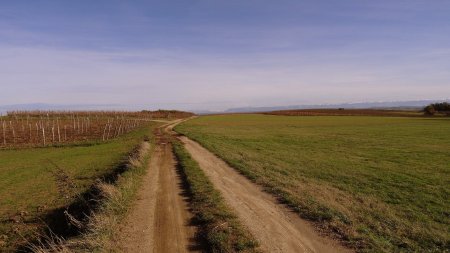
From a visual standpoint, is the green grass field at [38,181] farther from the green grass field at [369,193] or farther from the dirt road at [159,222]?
the green grass field at [369,193]

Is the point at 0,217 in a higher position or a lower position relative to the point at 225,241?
lower

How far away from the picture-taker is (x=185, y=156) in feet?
82.1

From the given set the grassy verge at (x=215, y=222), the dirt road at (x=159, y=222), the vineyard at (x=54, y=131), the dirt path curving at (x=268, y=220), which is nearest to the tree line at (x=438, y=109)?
the vineyard at (x=54, y=131)

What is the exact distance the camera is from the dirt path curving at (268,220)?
913 cm

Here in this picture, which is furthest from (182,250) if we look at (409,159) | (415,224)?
(409,159)

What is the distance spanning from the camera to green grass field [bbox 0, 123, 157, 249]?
554 inches

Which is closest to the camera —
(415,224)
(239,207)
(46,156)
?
(415,224)

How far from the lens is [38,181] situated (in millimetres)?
→ 20547

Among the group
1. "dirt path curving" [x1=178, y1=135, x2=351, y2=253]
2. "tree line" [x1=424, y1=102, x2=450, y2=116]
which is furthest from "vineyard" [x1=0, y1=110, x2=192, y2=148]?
"tree line" [x1=424, y1=102, x2=450, y2=116]

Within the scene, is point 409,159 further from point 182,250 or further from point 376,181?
point 182,250

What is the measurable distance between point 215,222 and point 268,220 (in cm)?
171

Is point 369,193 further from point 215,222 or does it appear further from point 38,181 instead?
point 38,181

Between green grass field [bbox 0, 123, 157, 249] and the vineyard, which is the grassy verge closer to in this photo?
green grass field [bbox 0, 123, 157, 249]

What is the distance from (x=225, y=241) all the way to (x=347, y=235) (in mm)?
3405
